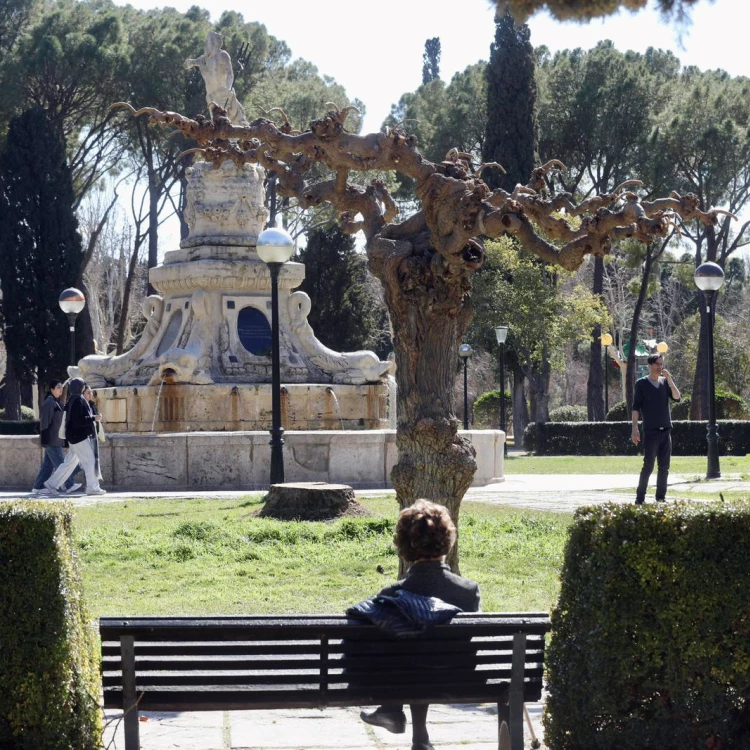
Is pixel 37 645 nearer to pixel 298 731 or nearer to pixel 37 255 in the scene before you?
pixel 298 731

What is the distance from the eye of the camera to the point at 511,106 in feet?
125

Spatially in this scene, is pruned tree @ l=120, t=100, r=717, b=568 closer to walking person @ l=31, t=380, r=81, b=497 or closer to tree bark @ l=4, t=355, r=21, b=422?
walking person @ l=31, t=380, r=81, b=497

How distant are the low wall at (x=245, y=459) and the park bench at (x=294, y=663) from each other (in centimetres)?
1125

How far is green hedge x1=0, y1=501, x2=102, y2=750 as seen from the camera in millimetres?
4074

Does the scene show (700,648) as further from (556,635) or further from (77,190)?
(77,190)

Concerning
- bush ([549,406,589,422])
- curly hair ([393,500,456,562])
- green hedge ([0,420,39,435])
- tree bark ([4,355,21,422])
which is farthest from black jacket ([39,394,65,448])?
bush ([549,406,589,422])

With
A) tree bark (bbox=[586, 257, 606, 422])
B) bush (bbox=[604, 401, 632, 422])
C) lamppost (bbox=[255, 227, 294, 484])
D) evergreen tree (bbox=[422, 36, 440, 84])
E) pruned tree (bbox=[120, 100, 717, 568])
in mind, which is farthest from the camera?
evergreen tree (bbox=[422, 36, 440, 84])

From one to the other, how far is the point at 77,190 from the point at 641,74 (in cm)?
1747

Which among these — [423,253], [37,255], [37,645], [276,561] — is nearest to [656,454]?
[276,561]

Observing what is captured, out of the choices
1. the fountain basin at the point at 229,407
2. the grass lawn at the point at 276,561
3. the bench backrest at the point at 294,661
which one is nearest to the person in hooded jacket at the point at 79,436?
the grass lawn at the point at 276,561

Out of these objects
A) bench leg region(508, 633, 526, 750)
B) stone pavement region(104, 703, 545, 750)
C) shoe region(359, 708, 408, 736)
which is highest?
bench leg region(508, 633, 526, 750)

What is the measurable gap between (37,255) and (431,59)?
45.8 m

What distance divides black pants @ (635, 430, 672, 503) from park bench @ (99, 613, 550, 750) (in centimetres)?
781

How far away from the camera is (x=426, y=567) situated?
4520 millimetres
